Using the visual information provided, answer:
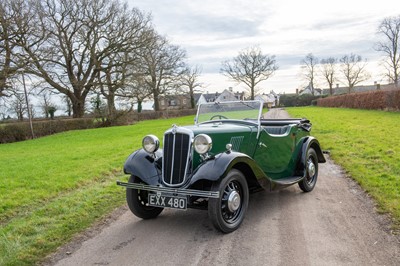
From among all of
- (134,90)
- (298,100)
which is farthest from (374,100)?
(298,100)

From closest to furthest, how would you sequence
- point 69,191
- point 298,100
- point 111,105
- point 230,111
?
point 230,111
point 69,191
point 111,105
point 298,100

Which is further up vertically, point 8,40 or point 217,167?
point 8,40

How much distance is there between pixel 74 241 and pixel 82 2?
28.9m

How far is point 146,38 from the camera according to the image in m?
32.0

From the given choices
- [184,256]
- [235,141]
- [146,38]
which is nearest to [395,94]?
[146,38]

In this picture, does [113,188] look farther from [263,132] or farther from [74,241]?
[263,132]

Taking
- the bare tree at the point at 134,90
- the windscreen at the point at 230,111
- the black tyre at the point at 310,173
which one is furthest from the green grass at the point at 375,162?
the bare tree at the point at 134,90

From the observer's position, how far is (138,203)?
4730 millimetres

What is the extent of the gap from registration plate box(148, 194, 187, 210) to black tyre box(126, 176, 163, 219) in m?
0.47

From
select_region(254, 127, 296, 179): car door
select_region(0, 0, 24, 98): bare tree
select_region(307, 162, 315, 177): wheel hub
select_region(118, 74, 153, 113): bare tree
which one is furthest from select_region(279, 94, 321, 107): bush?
select_region(254, 127, 296, 179): car door

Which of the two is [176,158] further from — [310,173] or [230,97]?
[230,97]

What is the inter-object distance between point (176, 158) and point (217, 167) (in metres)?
0.69

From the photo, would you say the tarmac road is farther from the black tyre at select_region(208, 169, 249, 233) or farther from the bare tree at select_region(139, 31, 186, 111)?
the bare tree at select_region(139, 31, 186, 111)

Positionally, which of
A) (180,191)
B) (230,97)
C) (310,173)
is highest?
(230,97)
